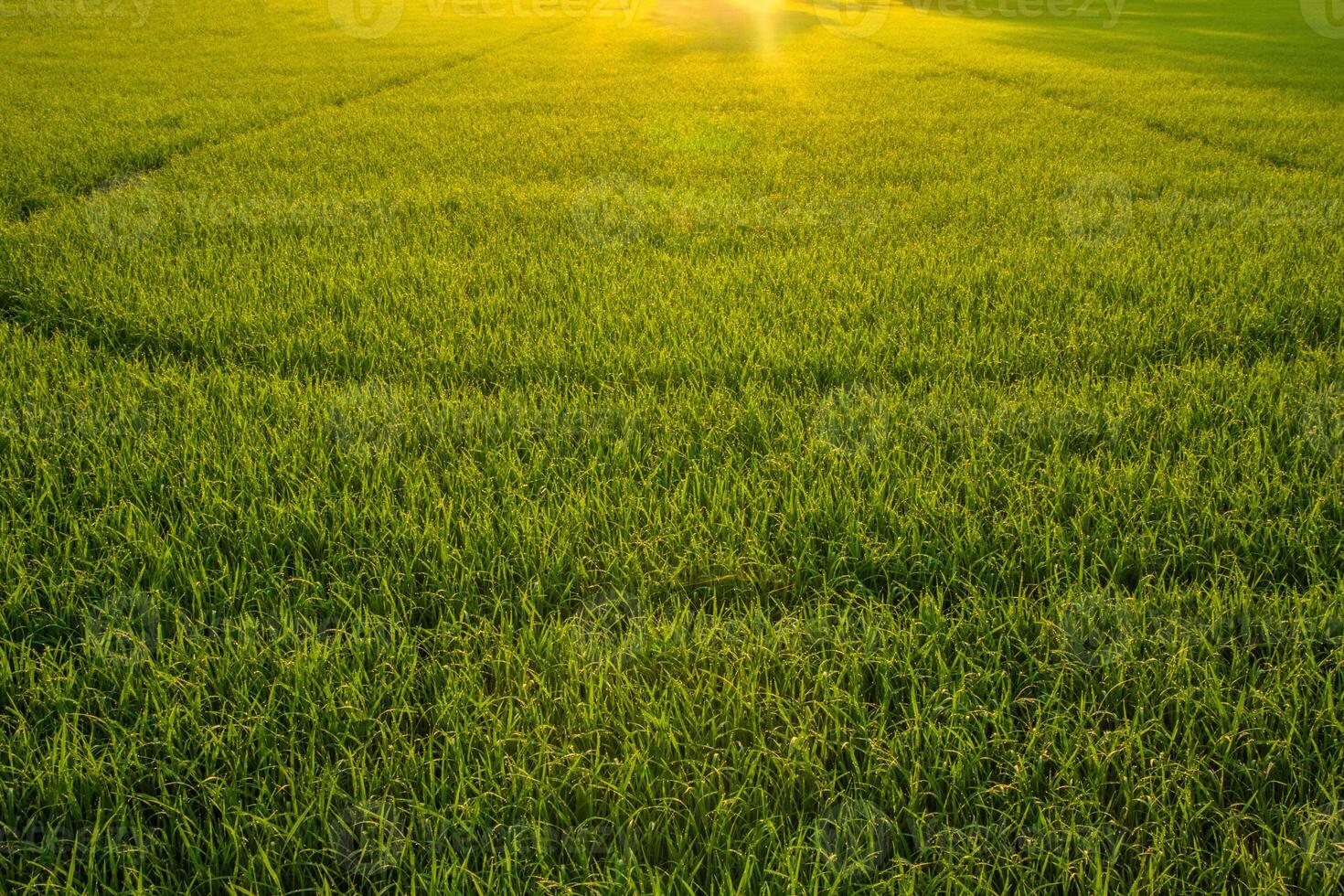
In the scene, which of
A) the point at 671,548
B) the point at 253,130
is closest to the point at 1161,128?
the point at 671,548

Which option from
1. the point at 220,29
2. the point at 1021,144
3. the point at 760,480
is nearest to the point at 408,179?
the point at 760,480

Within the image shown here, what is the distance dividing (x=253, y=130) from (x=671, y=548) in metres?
7.71

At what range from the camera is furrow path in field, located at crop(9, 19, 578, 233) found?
4.99m

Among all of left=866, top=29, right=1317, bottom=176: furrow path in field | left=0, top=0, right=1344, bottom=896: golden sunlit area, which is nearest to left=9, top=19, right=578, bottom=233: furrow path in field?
left=0, top=0, right=1344, bottom=896: golden sunlit area

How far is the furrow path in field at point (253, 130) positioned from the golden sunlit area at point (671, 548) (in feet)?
0.82

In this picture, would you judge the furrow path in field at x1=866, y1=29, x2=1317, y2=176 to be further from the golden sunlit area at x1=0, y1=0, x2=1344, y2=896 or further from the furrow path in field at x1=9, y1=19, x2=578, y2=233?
the furrow path in field at x1=9, y1=19, x2=578, y2=233

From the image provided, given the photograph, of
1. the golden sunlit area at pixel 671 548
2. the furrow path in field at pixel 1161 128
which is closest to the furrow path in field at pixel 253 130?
the golden sunlit area at pixel 671 548

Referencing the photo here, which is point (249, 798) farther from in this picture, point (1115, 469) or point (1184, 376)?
point (1184, 376)

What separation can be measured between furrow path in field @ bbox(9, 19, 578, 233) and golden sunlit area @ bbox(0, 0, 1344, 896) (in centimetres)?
25

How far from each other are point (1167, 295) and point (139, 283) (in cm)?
428

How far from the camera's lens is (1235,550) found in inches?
67.6

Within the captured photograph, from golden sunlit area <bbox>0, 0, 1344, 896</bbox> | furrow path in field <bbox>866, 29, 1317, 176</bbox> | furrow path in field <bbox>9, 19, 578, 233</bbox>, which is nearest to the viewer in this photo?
golden sunlit area <bbox>0, 0, 1344, 896</bbox>

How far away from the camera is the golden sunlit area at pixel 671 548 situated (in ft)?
3.69

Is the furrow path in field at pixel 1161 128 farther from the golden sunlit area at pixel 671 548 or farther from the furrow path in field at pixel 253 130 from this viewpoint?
the furrow path in field at pixel 253 130
